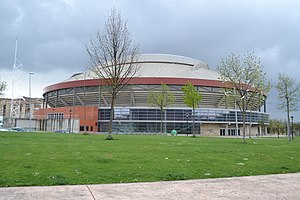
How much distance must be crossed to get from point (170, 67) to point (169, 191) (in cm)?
8382

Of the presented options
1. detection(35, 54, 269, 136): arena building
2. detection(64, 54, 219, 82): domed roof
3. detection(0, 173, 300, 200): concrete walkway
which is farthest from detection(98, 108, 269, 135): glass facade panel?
detection(0, 173, 300, 200): concrete walkway

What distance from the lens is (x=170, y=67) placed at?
293 ft

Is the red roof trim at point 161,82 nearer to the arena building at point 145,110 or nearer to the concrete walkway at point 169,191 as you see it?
the arena building at point 145,110

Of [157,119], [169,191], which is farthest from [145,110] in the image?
[169,191]

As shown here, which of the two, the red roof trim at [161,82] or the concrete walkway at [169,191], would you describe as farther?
the red roof trim at [161,82]

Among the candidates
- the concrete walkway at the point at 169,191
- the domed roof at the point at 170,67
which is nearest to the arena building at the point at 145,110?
the domed roof at the point at 170,67

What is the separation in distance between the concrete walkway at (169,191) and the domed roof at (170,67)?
6922 centimetres

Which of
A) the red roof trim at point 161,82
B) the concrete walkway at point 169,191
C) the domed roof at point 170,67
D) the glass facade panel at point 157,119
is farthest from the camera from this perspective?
the domed roof at point 170,67

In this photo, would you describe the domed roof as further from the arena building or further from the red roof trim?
the red roof trim

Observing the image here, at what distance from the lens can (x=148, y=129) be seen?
71.4 metres

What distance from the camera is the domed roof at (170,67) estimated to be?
80438mm

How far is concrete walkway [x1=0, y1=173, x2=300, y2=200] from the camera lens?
5859mm

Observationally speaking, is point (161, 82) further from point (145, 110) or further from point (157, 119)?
point (157, 119)

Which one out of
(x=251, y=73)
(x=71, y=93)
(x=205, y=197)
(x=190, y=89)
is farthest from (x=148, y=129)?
(x=205, y=197)
